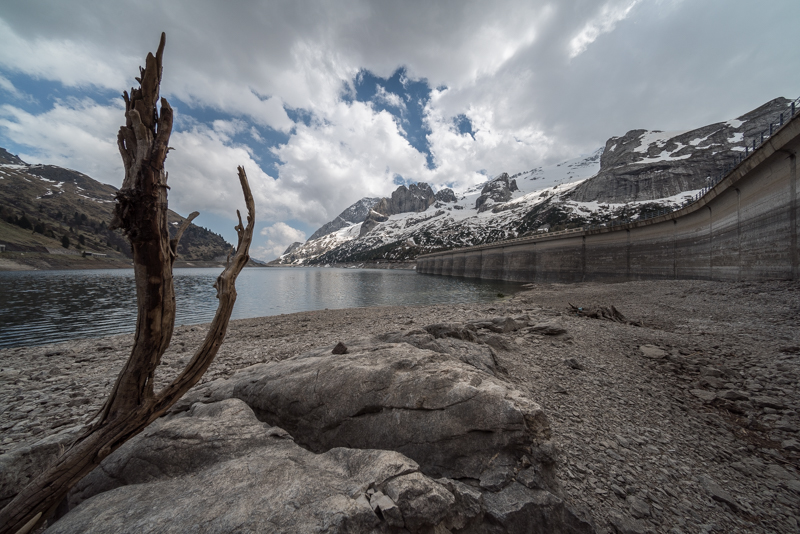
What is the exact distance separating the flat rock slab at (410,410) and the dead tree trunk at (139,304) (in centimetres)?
199

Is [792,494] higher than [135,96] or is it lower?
lower

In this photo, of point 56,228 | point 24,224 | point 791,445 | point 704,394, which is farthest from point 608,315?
point 56,228

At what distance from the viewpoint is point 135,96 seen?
2.53 m

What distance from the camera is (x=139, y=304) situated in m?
2.51

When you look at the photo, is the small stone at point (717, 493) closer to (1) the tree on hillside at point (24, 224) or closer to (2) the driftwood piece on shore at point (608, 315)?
(2) the driftwood piece on shore at point (608, 315)

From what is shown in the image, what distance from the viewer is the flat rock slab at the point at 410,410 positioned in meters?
3.61

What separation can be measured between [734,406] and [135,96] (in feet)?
34.7

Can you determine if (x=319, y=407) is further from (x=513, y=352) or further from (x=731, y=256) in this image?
(x=731, y=256)

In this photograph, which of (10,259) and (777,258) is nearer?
(777,258)

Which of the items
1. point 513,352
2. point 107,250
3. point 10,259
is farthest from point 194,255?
point 513,352

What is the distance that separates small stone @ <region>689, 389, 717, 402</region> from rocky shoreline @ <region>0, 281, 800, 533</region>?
0.03 m

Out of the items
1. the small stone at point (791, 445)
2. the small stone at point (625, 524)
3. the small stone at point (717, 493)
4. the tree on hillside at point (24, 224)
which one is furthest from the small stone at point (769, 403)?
the tree on hillside at point (24, 224)

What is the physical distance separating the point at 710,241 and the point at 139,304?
152 feet

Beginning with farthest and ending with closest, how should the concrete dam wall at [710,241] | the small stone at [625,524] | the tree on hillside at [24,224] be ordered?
the tree on hillside at [24,224] → the concrete dam wall at [710,241] → the small stone at [625,524]
